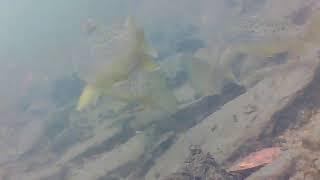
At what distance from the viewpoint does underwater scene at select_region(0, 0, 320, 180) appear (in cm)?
442

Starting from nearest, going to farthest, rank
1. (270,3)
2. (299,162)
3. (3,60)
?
1. (299,162)
2. (270,3)
3. (3,60)

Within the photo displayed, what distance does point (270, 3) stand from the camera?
1095cm

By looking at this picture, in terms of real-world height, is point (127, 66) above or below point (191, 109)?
above

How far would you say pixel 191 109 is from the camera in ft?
21.1

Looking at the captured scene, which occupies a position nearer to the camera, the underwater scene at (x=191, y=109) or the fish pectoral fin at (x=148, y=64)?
the underwater scene at (x=191, y=109)

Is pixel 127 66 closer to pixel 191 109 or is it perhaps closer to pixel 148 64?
pixel 148 64

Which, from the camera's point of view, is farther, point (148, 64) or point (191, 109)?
point (191, 109)

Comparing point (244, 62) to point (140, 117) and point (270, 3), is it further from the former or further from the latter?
point (270, 3)

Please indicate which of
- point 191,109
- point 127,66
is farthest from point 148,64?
point 191,109

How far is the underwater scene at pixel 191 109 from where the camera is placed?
174 inches

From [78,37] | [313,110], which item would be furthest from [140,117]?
[78,37]

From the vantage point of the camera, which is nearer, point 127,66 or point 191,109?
point 127,66

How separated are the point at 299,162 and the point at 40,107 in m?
A: 10.4

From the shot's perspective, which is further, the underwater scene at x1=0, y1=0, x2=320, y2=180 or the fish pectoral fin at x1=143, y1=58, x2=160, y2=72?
the fish pectoral fin at x1=143, y1=58, x2=160, y2=72
